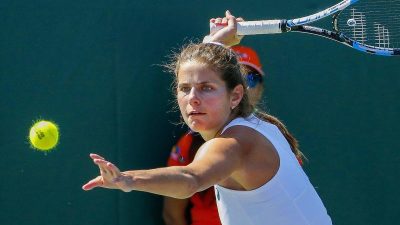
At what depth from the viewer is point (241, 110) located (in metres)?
2.47

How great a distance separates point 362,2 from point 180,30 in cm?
89

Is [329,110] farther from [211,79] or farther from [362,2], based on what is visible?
[211,79]

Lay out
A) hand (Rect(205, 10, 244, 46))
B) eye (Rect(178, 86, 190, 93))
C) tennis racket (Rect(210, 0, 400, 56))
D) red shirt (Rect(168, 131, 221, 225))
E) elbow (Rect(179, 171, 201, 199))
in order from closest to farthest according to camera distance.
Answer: elbow (Rect(179, 171, 201, 199)) → eye (Rect(178, 86, 190, 93)) → hand (Rect(205, 10, 244, 46)) → red shirt (Rect(168, 131, 221, 225)) → tennis racket (Rect(210, 0, 400, 56))

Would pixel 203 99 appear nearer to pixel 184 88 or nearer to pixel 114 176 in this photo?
pixel 184 88

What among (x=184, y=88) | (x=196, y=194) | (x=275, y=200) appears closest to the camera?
(x=275, y=200)

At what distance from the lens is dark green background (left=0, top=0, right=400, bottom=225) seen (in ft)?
12.3

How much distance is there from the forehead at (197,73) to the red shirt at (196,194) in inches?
48.9

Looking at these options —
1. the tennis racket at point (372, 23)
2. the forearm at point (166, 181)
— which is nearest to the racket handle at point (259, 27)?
the tennis racket at point (372, 23)

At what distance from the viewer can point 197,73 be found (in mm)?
2363

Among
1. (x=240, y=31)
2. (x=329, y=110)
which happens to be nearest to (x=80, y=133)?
(x=240, y=31)

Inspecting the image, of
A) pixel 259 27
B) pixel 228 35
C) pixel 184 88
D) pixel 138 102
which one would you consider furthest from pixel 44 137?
pixel 184 88

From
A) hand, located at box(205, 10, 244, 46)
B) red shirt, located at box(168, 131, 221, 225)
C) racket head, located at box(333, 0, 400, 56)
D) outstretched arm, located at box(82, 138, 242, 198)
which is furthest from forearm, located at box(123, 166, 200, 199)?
racket head, located at box(333, 0, 400, 56)

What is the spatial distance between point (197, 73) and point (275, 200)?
44 centimetres

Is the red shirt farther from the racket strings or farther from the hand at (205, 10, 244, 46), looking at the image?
the racket strings
